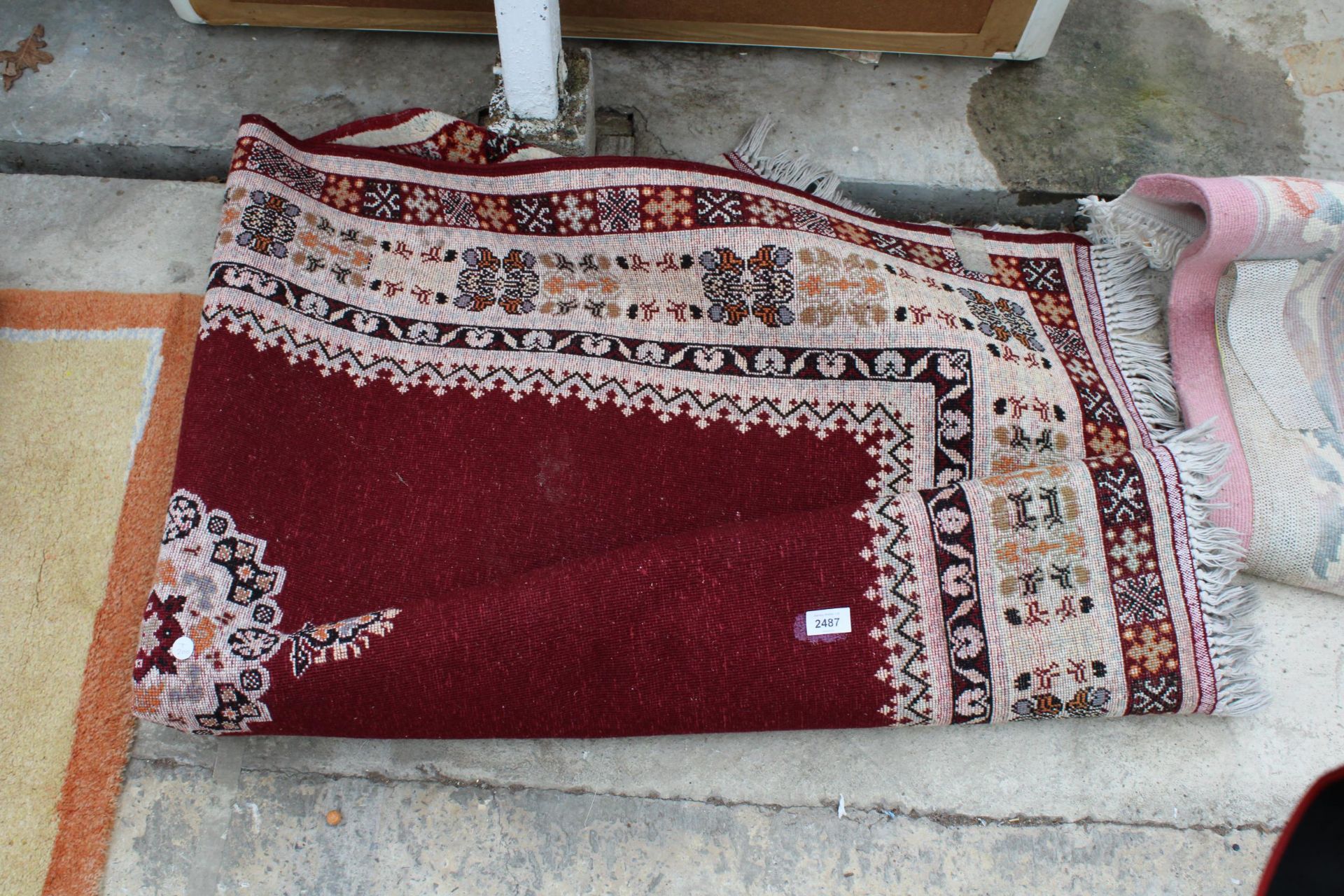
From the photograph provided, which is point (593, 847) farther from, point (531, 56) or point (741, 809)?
point (531, 56)

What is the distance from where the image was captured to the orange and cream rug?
1.50m

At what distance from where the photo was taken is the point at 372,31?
2346mm

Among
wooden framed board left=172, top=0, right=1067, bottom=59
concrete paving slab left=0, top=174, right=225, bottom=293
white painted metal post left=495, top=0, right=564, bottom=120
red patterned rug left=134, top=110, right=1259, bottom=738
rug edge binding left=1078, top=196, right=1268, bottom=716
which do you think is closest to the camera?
red patterned rug left=134, top=110, right=1259, bottom=738

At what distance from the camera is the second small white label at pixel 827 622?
58.2 inches

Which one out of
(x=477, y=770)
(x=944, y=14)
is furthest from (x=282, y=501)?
(x=944, y=14)

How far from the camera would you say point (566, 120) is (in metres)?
2.04

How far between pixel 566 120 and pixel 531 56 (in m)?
0.19

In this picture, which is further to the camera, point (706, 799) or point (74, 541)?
point (74, 541)

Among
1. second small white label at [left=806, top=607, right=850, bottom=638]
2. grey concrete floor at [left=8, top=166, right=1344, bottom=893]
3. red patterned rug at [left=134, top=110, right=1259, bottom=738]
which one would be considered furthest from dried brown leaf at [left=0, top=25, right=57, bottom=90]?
second small white label at [left=806, top=607, right=850, bottom=638]

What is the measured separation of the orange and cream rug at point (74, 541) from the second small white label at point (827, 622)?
1204 mm

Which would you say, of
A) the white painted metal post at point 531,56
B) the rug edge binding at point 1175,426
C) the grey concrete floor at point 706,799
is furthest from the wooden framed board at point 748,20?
the grey concrete floor at point 706,799

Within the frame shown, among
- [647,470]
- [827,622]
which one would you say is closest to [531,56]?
[647,470]

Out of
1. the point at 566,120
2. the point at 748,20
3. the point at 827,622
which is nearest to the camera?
the point at 827,622

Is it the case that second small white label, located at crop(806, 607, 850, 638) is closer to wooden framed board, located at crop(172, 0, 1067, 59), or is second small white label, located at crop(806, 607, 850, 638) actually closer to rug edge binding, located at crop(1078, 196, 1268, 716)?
rug edge binding, located at crop(1078, 196, 1268, 716)
